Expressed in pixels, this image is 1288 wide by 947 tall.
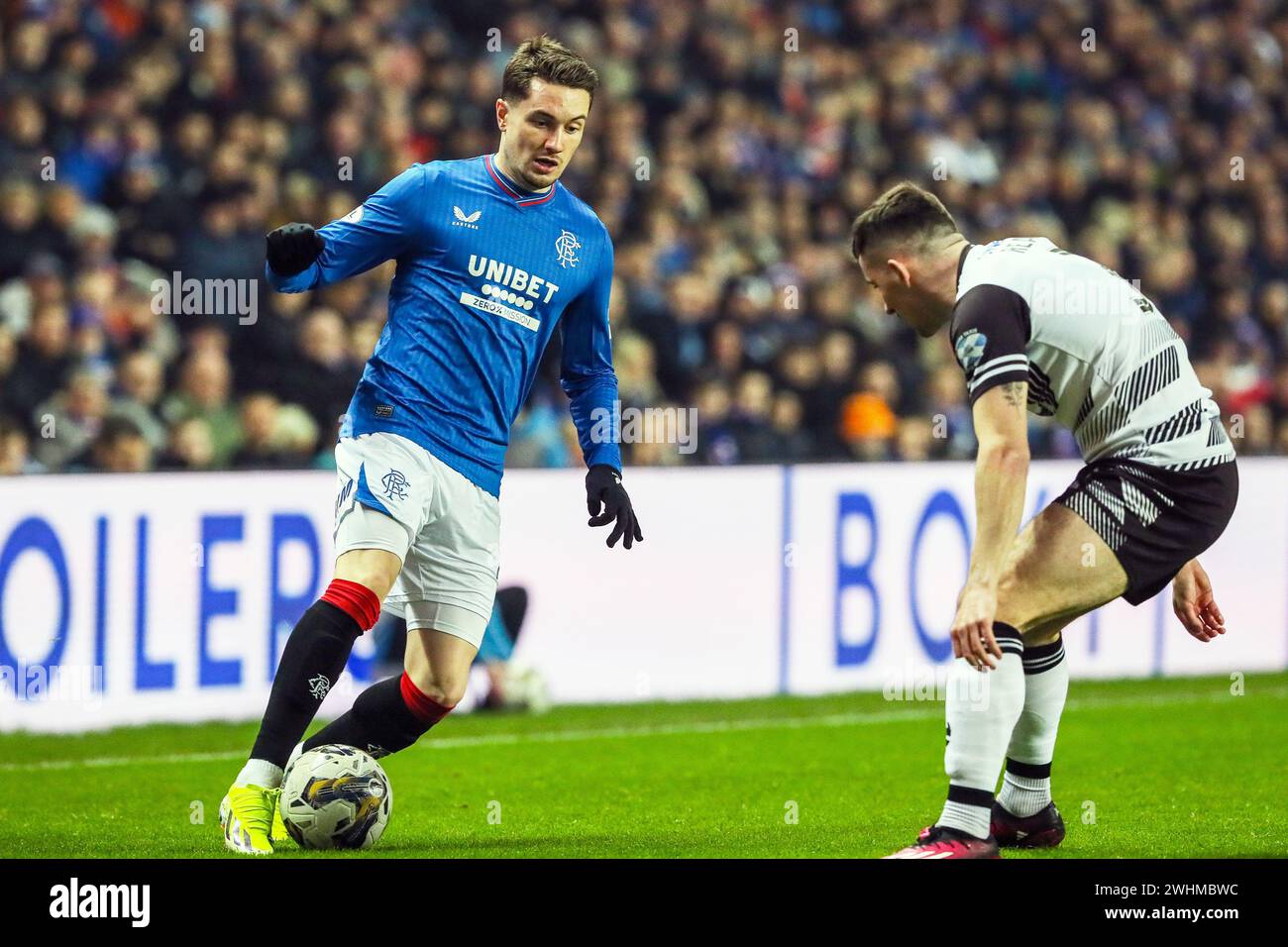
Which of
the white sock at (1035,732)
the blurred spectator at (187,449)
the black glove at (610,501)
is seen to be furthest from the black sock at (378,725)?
the blurred spectator at (187,449)

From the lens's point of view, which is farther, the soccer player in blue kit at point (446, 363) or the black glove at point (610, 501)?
the black glove at point (610, 501)

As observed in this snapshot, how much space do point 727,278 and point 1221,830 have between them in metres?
7.25

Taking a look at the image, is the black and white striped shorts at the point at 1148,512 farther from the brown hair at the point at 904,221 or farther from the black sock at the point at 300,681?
the black sock at the point at 300,681

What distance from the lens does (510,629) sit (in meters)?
9.53

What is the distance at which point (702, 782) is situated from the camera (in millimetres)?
7398

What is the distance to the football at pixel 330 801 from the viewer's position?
5.38 metres

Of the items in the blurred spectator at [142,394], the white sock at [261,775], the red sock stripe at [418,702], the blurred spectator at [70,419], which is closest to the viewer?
the white sock at [261,775]

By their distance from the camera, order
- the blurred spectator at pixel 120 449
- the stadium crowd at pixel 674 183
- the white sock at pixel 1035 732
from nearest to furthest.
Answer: the white sock at pixel 1035 732
the blurred spectator at pixel 120 449
the stadium crowd at pixel 674 183

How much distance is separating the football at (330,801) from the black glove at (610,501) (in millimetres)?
1142

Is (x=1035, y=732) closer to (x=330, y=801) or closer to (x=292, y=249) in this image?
(x=330, y=801)

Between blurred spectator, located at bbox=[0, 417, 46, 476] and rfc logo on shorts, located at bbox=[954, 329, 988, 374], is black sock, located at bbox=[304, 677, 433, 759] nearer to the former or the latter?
rfc logo on shorts, located at bbox=[954, 329, 988, 374]

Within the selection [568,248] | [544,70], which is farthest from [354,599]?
[544,70]

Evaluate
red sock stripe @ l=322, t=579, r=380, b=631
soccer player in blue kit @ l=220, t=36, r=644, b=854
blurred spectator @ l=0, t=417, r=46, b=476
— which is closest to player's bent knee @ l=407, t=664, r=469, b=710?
soccer player in blue kit @ l=220, t=36, r=644, b=854
